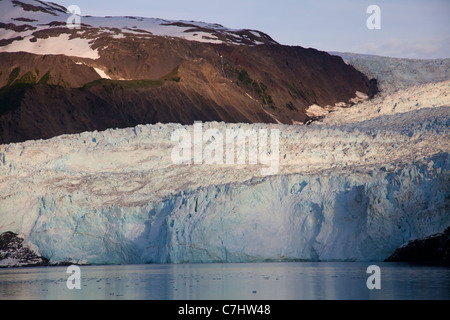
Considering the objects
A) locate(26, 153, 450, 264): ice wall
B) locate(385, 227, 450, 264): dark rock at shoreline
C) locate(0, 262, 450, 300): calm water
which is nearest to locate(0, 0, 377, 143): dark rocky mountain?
locate(26, 153, 450, 264): ice wall

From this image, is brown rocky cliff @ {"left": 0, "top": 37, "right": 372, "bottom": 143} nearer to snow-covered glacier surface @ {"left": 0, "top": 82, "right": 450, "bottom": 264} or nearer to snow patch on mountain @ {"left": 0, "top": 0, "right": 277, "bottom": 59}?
snow patch on mountain @ {"left": 0, "top": 0, "right": 277, "bottom": 59}

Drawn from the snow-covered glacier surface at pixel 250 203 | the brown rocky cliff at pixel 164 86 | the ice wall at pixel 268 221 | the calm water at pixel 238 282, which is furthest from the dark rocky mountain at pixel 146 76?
the calm water at pixel 238 282

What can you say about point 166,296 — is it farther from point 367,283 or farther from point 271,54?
point 271,54

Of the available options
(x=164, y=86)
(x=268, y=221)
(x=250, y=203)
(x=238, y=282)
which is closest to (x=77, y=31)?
(x=164, y=86)

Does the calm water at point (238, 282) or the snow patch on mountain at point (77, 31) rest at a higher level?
the snow patch on mountain at point (77, 31)

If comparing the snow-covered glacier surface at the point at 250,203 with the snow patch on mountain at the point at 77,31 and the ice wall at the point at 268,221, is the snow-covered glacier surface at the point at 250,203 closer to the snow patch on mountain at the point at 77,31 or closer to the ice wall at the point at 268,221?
the ice wall at the point at 268,221

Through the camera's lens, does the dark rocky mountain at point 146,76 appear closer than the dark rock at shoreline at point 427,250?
No

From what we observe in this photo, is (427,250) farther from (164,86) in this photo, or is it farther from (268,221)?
(164,86)

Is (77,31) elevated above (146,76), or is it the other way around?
(77,31)
